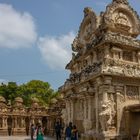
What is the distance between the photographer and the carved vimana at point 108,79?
1880 centimetres

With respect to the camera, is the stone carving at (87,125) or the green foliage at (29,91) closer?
the stone carving at (87,125)

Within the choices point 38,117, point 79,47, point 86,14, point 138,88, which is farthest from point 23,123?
point 138,88

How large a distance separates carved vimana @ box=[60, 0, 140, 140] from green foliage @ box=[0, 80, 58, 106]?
30542mm

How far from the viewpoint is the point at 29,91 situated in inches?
2290

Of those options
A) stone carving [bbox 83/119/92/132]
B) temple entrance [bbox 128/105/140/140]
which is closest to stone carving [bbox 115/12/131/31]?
temple entrance [bbox 128/105/140/140]

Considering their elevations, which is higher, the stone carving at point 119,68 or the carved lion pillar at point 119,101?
the stone carving at point 119,68

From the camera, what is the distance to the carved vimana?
61.7 ft

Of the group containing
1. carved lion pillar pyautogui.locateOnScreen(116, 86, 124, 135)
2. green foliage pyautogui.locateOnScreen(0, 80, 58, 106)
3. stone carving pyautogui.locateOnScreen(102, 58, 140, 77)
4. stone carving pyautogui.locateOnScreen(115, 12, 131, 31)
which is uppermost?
stone carving pyautogui.locateOnScreen(115, 12, 131, 31)

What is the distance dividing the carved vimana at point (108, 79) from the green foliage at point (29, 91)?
30542 mm

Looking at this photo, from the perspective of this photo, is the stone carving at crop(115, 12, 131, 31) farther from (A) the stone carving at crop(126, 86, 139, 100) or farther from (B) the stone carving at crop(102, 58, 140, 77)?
(A) the stone carving at crop(126, 86, 139, 100)

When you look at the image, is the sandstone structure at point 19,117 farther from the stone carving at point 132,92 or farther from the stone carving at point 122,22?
the stone carving at point 132,92

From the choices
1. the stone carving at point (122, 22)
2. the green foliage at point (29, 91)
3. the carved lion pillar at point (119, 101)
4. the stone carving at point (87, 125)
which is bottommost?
the stone carving at point (87, 125)

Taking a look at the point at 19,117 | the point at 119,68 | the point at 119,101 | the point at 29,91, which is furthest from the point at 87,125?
the point at 29,91

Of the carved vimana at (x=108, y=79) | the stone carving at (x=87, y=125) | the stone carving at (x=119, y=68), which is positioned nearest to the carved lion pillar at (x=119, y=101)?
the carved vimana at (x=108, y=79)
